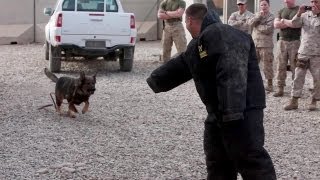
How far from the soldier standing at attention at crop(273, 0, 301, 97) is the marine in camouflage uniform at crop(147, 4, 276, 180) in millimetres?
6357

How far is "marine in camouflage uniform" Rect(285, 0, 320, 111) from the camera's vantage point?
9773mm

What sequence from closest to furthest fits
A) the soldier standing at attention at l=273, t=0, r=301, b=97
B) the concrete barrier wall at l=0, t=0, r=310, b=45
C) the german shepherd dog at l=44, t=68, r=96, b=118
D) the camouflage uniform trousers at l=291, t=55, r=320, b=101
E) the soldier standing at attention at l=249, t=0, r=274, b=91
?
the german shepherd dog at l=44, t=68, r=96, b=118
the camouflage uniform trousers at l=291, t=55, r=320, b=101
the soldier standing at attention at l=273, t=0, r=301, b=97
the soldier standing at attention at l=249, t=0, r=274, b=91
the concrete barrier wall at l=0, t=0, r=310, b=45

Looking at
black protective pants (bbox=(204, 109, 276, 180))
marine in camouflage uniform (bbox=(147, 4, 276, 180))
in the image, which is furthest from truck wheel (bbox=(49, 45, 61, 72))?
black protective pants (bbox=(204, 109, 276, 180))

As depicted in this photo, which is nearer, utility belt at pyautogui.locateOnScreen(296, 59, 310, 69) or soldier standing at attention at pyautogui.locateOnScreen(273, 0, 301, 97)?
utility belt at pyautogui.locateOnScreen(296, 59, 310, 69)

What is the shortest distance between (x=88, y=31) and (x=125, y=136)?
19.6 feet

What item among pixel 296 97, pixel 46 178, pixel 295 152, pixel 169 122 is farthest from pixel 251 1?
pixel 46 178

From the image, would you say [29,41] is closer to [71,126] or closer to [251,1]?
[251,1]

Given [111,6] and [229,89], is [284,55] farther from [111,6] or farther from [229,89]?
[229,89]

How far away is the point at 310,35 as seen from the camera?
984 centimetres

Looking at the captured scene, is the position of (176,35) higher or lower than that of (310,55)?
lower

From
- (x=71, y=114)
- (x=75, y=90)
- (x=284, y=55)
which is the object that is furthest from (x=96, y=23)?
(x=75, y=90)

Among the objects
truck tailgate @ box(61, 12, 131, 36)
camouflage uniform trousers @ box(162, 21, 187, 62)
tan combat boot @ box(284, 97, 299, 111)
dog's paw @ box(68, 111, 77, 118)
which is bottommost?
dog's paw @ box(68, 111, 77, 118)

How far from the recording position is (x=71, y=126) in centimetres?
874

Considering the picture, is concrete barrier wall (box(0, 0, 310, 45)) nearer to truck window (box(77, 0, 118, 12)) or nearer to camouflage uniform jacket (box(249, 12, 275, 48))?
truck window (box(77, 0, 118, 12))
